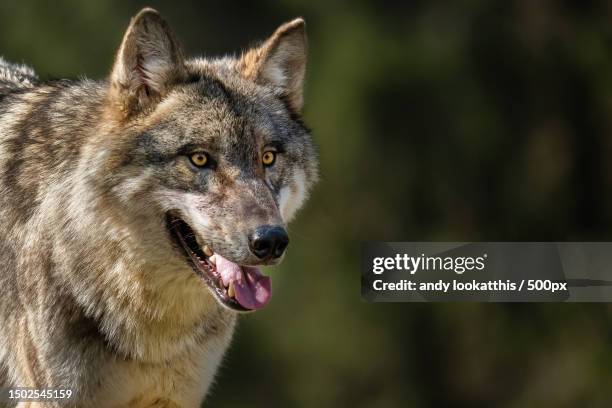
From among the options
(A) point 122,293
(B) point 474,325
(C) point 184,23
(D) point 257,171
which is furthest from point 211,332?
(B) point 474,325

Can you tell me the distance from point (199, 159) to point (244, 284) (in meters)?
0.49

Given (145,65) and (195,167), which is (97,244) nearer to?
(195,167)

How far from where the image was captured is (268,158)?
469 centimetres

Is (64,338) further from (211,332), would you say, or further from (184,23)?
(184,23)

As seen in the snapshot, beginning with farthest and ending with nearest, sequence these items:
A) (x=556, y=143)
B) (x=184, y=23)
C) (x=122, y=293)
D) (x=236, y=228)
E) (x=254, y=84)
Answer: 1. (x=556, y=143)
2. (x=184, y=23)
3. (x=254, y=84)
4. (x=122, y=293)
5. (x=236, y=228)

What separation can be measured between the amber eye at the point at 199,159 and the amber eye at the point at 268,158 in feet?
0.78

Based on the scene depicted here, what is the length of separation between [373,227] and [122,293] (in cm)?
833

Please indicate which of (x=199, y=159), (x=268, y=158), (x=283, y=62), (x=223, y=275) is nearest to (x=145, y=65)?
(x=199, y=159)

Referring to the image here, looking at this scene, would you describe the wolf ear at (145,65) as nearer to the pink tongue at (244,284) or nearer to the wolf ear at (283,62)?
the wolf ear at (283,62)

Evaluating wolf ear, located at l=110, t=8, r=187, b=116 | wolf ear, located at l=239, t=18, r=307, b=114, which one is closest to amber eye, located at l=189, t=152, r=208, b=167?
wolf ear, located at l=110, t=8, r=187, b=116

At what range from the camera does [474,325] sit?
13391 mm

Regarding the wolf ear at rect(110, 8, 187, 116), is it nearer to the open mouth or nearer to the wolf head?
the wolf head

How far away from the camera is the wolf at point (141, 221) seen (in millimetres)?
4520

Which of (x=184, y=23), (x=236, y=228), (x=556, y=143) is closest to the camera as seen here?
(x=236, y=228)
